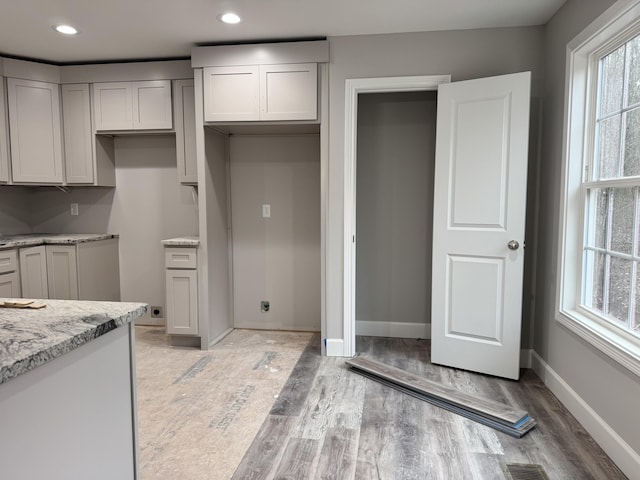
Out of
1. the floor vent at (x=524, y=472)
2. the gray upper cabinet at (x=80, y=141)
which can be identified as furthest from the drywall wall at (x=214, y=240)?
the floor vent at (x=524, y=472)

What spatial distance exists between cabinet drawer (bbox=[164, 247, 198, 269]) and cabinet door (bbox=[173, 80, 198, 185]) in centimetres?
58

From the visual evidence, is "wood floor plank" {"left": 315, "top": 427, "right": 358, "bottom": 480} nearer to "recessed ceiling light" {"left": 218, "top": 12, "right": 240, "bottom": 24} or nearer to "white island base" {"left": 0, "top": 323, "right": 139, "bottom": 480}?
"white island base" {"left": 0, "top": 323, "right": 139, "bottom": 480}

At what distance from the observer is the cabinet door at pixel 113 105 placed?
3539 mm

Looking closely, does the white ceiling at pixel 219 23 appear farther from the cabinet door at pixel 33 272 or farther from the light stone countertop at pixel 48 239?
the cabinet door at pixel 33 272

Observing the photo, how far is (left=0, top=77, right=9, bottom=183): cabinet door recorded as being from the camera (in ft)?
11.2

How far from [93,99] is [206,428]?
2.94 metres

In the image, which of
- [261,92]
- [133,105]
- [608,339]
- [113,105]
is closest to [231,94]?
[261,92]

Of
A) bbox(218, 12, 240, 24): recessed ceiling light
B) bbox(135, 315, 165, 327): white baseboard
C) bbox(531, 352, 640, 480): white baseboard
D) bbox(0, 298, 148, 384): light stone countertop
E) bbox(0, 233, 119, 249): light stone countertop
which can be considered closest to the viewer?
bbox(0, 298, 148, 384): light stone countertop

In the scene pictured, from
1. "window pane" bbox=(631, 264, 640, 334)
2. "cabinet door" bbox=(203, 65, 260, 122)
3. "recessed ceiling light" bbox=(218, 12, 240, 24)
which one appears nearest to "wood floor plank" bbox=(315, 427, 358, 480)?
"window pane" bbox=(631, 264, 640, 334)

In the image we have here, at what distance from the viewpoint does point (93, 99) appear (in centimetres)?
359

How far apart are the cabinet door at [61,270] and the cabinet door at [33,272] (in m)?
0.04

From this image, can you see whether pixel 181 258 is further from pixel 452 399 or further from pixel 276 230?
pixel 452 399

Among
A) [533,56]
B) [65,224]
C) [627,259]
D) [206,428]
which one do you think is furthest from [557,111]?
[65,224]

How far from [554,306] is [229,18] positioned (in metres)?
2.78
